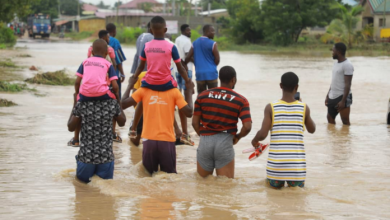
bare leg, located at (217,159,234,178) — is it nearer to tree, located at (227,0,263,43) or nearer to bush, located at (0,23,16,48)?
bush, located at (0,23,16,48)

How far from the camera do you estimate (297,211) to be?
512 cm

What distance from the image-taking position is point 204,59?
10539 mm

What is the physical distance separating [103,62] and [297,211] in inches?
96.9

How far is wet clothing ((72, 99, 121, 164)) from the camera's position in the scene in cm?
562

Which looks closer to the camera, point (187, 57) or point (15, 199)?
point (15, 199)

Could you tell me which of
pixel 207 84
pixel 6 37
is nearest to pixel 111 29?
pixel 207 84

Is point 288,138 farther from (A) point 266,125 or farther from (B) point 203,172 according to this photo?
(B) point 203,172

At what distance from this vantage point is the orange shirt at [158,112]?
595 cm

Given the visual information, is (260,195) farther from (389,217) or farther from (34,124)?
(34,124)

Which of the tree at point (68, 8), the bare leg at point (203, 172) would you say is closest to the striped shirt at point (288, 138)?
the bare leg at point (203, 172)

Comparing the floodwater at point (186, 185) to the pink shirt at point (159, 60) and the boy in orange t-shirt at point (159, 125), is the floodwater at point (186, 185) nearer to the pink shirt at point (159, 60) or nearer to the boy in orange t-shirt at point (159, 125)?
the boy in orange t-shirt at point (159, 125)

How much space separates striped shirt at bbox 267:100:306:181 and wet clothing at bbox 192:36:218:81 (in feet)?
16.8

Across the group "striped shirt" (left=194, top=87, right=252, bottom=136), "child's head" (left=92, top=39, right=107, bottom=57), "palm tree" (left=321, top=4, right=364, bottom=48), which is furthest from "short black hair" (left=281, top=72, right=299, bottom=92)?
"palm tree" (left=321, top=4, right=364, bottom=48)

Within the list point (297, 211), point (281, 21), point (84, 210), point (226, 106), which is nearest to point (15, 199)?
point (84, 210)
